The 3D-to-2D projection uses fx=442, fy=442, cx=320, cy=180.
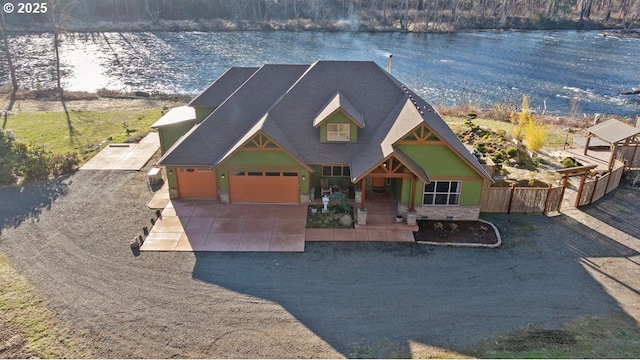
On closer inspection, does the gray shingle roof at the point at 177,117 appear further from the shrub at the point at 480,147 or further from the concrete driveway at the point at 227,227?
the shrub at the point at 480,147

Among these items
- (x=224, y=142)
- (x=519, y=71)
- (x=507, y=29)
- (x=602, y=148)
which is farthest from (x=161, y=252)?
(x=507, y=29)

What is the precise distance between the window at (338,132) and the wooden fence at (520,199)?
767cm

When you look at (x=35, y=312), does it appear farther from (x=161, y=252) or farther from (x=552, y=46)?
(x=552, y=46)

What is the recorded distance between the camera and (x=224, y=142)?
23.6 m

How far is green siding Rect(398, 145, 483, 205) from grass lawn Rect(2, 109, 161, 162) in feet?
72.2

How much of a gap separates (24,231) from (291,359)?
15.4 m

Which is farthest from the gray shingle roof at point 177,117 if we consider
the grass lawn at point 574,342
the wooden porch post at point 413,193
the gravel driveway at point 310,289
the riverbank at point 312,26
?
the riverbank at point 312,26

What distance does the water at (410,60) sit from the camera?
173 feet

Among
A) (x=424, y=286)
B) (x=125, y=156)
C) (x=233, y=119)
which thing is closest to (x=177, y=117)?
(x=125, y=156)

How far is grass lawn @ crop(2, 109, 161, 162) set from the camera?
3195 centimetres

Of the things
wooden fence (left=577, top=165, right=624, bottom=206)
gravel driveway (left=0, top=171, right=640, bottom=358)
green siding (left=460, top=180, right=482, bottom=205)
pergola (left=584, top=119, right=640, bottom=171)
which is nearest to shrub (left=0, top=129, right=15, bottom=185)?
gravel driveway (left=0, top=171, right=640, bottom=358)

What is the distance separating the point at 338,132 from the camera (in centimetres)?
2323

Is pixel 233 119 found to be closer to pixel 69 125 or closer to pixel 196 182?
pixel 196 182

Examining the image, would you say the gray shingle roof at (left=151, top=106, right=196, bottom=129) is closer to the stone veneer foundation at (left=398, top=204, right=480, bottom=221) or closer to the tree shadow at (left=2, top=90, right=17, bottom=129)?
the stone veneer foundation at (left=398, top=204, right=480, bottom=221)
